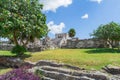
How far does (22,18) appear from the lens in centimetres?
2722

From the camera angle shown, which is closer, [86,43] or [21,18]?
[21,18]

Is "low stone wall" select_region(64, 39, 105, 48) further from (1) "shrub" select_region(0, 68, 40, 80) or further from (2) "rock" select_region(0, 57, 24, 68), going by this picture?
(1) "shrub" select_region(0, 68, 40, 80)

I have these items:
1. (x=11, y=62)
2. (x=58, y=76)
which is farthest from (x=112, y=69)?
(x=11, y=62)

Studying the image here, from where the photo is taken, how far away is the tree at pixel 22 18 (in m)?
26.5

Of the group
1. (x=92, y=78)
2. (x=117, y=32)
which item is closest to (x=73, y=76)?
(x=92, y=78)

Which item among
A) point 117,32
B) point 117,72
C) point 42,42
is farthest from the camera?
point 42,42

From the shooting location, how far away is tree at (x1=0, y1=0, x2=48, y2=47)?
2650 cm

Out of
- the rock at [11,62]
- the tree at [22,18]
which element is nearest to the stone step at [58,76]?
the rock at [11,62]

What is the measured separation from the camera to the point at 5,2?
27875mm

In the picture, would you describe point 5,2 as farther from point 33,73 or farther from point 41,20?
point 33,73

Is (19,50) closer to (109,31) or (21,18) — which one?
(21,18)

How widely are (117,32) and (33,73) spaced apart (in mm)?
21112

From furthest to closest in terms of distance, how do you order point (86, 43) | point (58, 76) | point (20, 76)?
A: point (86, 43) < point (58, 76) < point (20, 76)

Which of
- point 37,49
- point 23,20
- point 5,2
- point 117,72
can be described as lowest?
point 117,72
